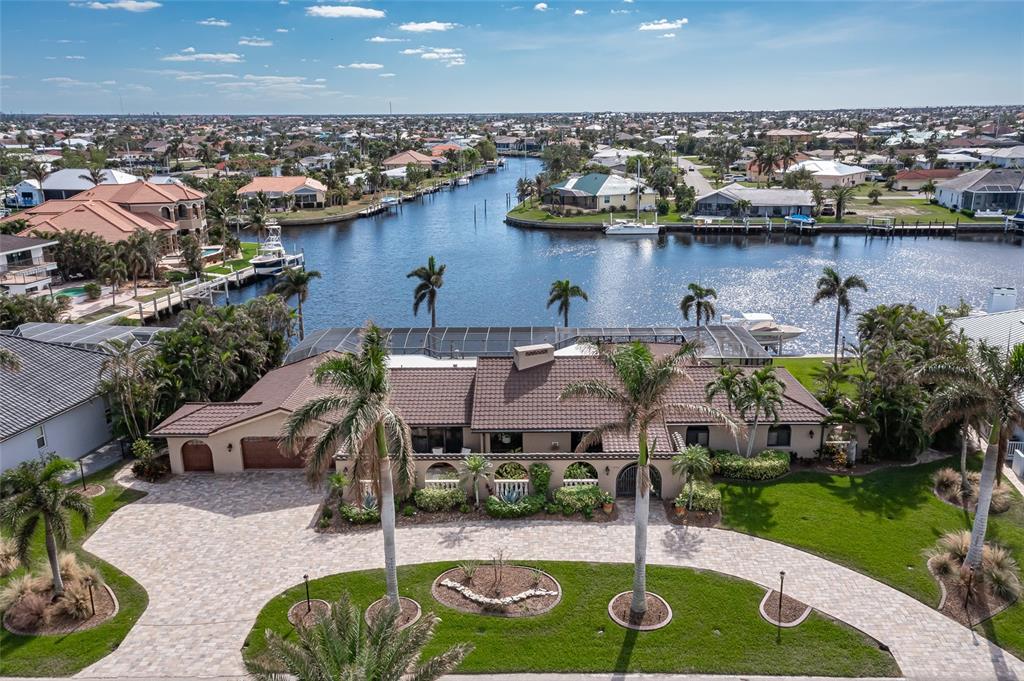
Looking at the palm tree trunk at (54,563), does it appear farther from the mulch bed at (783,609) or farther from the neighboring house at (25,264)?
the neighboring house at (25,264)

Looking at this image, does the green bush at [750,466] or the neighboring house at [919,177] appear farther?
the neighboring house at [919,177]

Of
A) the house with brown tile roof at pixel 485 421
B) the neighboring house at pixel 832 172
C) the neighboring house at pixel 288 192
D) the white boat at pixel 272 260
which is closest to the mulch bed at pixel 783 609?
the house with brown tile roof at pixel 485 421

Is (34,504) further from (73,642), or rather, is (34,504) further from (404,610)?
(404,610)

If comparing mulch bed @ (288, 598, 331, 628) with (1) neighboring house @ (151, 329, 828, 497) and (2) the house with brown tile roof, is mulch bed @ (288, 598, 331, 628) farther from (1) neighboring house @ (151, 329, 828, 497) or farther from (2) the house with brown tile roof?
(1) neighboring house @ (151, 329, 828, 497)

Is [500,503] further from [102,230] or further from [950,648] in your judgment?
[102,230]

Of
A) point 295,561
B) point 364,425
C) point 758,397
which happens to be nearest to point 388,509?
point 364,425

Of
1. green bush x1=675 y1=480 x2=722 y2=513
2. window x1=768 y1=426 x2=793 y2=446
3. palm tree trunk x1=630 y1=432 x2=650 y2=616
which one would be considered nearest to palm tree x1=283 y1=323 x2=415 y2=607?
palm tree trunk x1=630 y1=432 x2=650 y2=616
